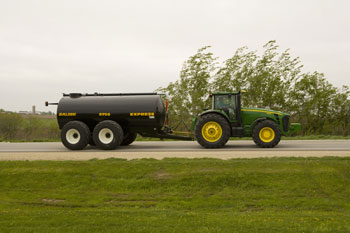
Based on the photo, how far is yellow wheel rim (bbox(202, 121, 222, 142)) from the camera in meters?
14.4

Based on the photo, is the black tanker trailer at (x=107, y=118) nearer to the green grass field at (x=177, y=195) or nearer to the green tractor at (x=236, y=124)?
the green tractor at (x=236, y=124)

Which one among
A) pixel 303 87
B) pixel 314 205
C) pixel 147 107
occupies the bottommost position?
pixel 314 205

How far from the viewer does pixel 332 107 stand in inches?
1009

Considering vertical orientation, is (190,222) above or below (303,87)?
below

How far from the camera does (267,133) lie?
14266 millimetres

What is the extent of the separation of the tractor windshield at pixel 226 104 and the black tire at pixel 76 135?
5612 mm

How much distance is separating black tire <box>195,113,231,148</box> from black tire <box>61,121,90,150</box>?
468 centimetres

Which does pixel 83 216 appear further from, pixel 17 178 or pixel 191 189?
pixel 17 178

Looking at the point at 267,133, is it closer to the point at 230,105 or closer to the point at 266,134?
the point at 266,134

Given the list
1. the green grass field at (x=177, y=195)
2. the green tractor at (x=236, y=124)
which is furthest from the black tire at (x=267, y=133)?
the green grass field at (x=177, y=195)

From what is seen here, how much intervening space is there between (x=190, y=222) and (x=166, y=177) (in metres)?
3.14

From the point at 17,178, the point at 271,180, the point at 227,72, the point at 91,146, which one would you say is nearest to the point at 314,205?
the point at 271,180

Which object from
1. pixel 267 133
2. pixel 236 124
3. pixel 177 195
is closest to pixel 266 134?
pixel 267 133

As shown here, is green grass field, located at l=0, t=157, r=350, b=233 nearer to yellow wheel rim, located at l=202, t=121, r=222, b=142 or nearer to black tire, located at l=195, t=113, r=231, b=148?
black tire, located at l=195, t=113, r=231, b=148
